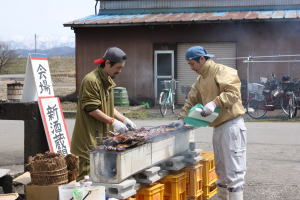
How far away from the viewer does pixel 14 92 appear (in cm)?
838

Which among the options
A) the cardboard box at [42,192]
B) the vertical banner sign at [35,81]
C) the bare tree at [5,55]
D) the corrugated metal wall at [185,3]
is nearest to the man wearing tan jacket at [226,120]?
the cardboard box at [42,192]

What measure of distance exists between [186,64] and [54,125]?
13.6 metres

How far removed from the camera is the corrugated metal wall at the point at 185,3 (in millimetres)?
21502

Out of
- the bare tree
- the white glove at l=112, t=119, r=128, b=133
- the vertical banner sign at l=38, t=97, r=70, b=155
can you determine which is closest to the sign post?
the vertical banner sign at l=38, t=97, r=70, b=155

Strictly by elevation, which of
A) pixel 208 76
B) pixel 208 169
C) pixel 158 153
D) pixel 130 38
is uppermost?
pixel 130 38

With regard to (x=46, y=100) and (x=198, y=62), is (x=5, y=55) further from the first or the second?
(x=198, y=62)

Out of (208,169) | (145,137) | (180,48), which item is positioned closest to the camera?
(145,137)

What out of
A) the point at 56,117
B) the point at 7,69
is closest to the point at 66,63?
the point at 7,69

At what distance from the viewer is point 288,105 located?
16.4m

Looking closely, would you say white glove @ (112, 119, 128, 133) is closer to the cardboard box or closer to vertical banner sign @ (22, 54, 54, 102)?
the cardboard box

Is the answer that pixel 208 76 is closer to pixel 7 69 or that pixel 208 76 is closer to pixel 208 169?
pixel 208 169

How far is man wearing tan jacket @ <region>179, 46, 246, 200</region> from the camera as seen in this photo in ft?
20.0

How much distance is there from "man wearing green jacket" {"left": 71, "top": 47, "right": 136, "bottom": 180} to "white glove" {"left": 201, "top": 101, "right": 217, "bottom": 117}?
97cm

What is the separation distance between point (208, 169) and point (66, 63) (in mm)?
53341
